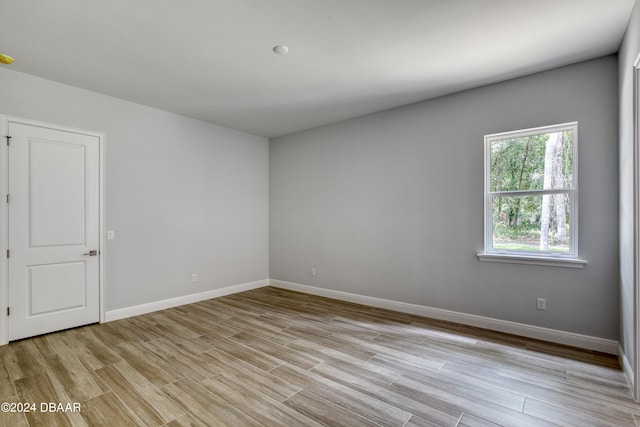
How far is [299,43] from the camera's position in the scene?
9.06 ft

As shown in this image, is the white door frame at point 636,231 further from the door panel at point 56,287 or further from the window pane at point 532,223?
the door panel at point 56,287

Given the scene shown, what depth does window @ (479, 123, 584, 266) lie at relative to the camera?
125 inches

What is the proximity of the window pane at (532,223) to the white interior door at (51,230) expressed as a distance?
5027 mm

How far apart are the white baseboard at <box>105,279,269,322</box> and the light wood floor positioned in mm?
213

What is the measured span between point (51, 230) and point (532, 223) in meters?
5.54

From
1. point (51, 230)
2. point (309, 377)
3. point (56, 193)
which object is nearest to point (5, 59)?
point (56, 193)

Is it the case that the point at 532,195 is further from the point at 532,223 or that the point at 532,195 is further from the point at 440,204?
the point at 440,204

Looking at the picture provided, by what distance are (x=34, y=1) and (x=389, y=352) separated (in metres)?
4.14

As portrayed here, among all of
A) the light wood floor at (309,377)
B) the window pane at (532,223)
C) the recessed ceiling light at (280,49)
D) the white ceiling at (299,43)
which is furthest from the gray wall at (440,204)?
the recessed ceiling light at (280,49)

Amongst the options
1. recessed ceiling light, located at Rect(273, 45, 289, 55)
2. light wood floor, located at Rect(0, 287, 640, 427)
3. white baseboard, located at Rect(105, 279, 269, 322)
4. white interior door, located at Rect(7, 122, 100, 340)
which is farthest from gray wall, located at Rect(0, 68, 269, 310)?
recessed ceiling light, located at Rect(273, 45, 289, 55)

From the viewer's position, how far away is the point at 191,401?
7.30 ft

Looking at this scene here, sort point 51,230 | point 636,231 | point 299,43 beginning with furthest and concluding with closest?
point 51,230 → point 299,43 → point 636,231

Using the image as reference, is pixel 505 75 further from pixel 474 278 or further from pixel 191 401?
pixel 191 401

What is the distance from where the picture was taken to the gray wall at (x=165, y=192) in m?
3.72
